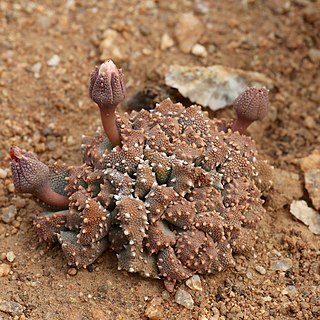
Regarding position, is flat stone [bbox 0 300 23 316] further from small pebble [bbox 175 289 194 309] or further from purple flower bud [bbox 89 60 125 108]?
purple flower bud [bbox 89 60 125 108]

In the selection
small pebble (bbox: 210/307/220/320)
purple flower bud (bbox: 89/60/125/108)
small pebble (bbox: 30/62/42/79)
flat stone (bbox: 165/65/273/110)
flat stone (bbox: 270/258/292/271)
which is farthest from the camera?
small pebble (bbox: 30/62/42/79)

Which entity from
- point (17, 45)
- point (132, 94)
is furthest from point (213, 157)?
point (17, 45)

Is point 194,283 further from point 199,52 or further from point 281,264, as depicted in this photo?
point 199,52

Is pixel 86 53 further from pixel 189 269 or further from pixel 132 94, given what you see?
pixel 189 269

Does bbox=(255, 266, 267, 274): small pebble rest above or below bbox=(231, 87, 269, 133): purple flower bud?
below

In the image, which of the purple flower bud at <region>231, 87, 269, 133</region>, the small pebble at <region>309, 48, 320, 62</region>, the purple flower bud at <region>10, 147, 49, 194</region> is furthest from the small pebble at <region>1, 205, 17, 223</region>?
the small pebble at <region>309, 48, 320, 62</region>

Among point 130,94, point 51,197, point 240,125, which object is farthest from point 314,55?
point 51,197

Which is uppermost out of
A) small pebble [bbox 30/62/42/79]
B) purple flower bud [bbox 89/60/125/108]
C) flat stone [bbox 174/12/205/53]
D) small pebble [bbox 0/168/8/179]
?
purple flower bud [bbox 89/60/125/108]
